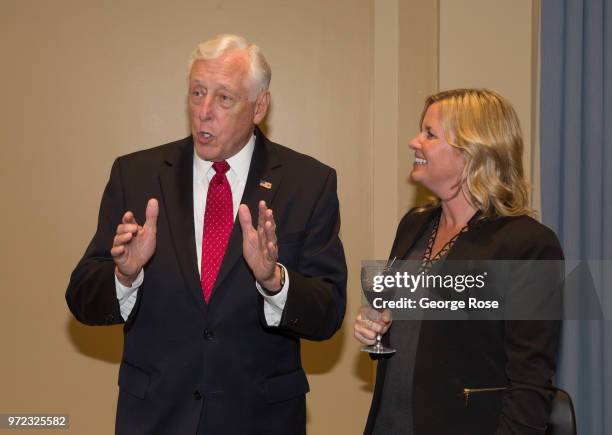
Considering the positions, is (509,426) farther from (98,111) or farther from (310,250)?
(98,111)

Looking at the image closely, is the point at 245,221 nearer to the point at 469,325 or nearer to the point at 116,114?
the point at 469,325

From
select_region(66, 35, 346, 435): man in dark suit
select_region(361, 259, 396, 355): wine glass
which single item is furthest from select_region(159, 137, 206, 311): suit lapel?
select_region(361, 259, 396, 355): wine glass

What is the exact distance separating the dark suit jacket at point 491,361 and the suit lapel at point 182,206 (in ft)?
2.37

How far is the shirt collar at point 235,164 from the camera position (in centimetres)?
248

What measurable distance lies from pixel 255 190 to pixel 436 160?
600 mm

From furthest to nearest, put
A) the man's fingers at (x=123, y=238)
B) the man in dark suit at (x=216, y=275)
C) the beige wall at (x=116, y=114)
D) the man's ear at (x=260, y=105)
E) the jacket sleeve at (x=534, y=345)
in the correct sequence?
the beige wall at (x=116, y=114)
the man's ear at (x=260, y=105)
the man in dark suit at (x=216, y=275)
the jacket sleeve at (x=534, y=345)
the man's fingers at (x=123, y=238)

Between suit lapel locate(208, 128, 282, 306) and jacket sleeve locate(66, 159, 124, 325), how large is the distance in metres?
0.30

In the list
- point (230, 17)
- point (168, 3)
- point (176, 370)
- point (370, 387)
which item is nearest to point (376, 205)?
point (370, 387)

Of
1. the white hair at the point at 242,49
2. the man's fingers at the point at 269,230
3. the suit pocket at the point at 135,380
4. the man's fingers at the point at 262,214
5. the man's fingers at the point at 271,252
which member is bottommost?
the suit pocket at the point at 135,380

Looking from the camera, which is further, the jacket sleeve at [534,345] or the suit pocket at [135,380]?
the suit pocket at [135,380]

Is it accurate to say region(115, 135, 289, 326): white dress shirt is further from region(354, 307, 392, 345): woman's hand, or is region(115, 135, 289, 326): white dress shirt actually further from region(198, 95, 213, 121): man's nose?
region(354, 307, 392, 345): woman's hand

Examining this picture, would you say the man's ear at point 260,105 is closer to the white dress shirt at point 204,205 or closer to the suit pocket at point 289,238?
the white dress shirt at point 204,205

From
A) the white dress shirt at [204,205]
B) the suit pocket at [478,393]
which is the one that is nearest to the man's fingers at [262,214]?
the white dress shirt at [204,205]

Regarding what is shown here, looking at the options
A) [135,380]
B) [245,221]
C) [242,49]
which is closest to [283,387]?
[135,380]
